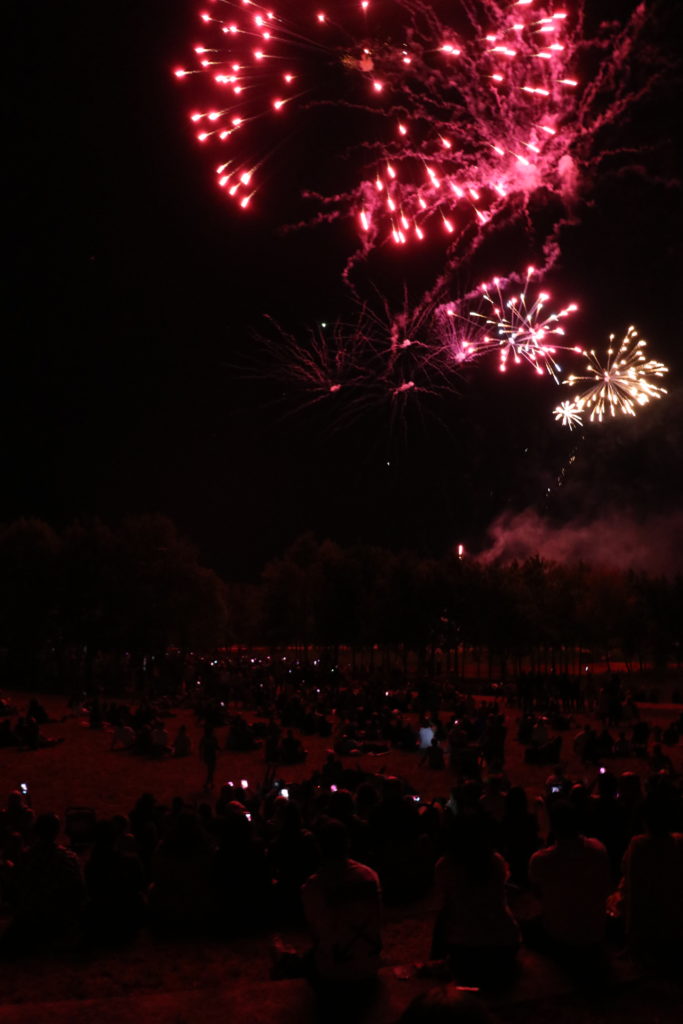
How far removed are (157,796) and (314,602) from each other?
148 feet

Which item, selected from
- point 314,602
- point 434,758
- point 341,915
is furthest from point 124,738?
point 314,602

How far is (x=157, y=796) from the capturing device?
16.5m

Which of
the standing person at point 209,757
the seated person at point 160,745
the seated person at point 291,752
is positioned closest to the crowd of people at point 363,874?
the standing person at point 209,757

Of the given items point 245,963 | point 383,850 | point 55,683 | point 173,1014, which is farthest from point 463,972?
point 55,683

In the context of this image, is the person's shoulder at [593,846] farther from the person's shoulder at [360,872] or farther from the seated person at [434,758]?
the seated person at [434,758]

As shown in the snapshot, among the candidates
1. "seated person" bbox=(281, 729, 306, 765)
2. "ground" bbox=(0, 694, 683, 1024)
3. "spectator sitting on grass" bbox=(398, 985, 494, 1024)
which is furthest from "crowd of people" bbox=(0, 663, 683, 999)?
"seated person" bbox=(281, 729, 306, 765)

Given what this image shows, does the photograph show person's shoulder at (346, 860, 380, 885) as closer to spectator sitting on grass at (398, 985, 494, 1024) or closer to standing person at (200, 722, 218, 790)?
spectator sitting on grass at (398, 985, 494, 1024)

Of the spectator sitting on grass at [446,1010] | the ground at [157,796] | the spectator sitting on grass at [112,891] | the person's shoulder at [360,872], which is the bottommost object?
the ground at [157,796]

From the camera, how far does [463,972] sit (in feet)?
15.1

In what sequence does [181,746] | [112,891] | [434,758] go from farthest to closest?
[181,746]
[434,758]
[112,891]

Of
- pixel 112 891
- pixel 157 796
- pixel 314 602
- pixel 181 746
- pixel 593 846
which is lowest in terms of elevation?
pixel 157 796

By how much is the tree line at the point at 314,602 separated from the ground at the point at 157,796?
392 inches

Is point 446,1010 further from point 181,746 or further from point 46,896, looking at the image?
point 181,746

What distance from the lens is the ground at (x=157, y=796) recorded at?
6004 millimetres
